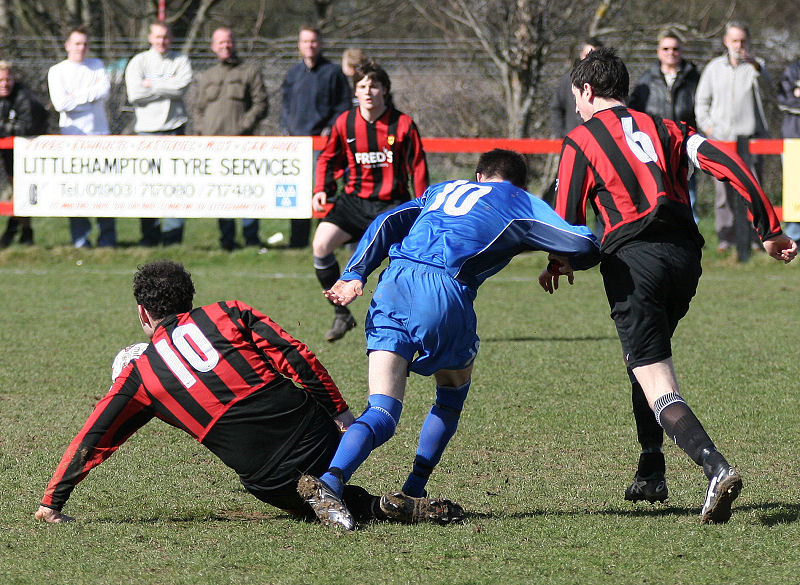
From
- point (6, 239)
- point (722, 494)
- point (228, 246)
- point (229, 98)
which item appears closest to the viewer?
point (722, 494)

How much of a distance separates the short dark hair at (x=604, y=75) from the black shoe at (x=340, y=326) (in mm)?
3976

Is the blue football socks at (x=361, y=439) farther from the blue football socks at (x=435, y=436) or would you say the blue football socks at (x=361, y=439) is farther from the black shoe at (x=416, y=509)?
the blue football socks at (x=435, y=436)

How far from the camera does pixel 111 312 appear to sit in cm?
944

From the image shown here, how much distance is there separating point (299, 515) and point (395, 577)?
33.5 inches

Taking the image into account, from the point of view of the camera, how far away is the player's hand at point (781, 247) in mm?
4430

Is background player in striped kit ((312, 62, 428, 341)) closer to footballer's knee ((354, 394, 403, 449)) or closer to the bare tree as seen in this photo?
footballer's knee ((354, 394, 403, 449))

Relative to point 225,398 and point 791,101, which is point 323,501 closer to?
point 225,398

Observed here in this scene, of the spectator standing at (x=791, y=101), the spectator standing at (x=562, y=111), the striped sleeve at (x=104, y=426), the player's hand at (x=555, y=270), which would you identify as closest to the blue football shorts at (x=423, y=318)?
the player's hand at (x=555, y=270)

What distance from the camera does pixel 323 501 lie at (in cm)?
409

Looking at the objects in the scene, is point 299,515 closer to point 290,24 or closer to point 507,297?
point 507,297

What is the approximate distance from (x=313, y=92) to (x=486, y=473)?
Answer: 24.1 ft

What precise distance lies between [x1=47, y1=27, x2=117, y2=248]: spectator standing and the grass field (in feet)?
9.46

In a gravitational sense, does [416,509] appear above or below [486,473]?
above

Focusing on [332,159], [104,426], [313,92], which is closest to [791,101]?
[313,92]
